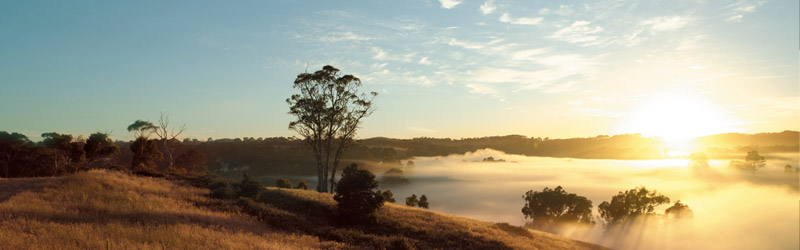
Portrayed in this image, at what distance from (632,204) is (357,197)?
7523cm

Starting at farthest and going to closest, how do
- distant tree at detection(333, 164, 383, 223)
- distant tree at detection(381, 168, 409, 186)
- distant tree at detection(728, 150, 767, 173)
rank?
1. distant tree at detection(381, 168, 409, 186)
2. distant tree at detection(728, 150, 767, 173)
3. distant tree at detection(333, 164, 383, 223)

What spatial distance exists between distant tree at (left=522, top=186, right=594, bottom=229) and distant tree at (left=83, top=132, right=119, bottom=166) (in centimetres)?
8077

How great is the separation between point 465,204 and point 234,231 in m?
173

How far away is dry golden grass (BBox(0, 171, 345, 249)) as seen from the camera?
34.6 ft

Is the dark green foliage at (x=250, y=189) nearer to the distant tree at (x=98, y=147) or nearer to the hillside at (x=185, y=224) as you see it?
the hillside at (x=185, y=224)

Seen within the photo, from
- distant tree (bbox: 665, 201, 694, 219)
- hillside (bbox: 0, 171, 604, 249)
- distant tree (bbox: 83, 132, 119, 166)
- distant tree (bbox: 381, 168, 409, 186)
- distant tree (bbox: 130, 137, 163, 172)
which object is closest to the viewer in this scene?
hillside (bbox: 0, 171, 604, 249)

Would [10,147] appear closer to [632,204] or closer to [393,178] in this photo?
[632,204]

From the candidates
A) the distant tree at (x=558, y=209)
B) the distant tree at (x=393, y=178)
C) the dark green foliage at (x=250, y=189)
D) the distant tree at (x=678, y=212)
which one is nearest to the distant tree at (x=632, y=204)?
the distant tree at (x=678, y=212)

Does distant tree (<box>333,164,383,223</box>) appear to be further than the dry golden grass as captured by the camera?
Yes

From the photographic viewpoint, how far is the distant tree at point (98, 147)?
48.2 metres

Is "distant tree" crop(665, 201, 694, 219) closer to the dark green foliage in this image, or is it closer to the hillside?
the hillside

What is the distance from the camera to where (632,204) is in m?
76.9

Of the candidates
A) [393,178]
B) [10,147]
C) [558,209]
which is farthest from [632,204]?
[393,178]

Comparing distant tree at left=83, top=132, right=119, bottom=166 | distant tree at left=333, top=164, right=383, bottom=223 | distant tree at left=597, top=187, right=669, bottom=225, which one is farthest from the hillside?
distant tree at left=597, top=187, right=669, bottom=225
